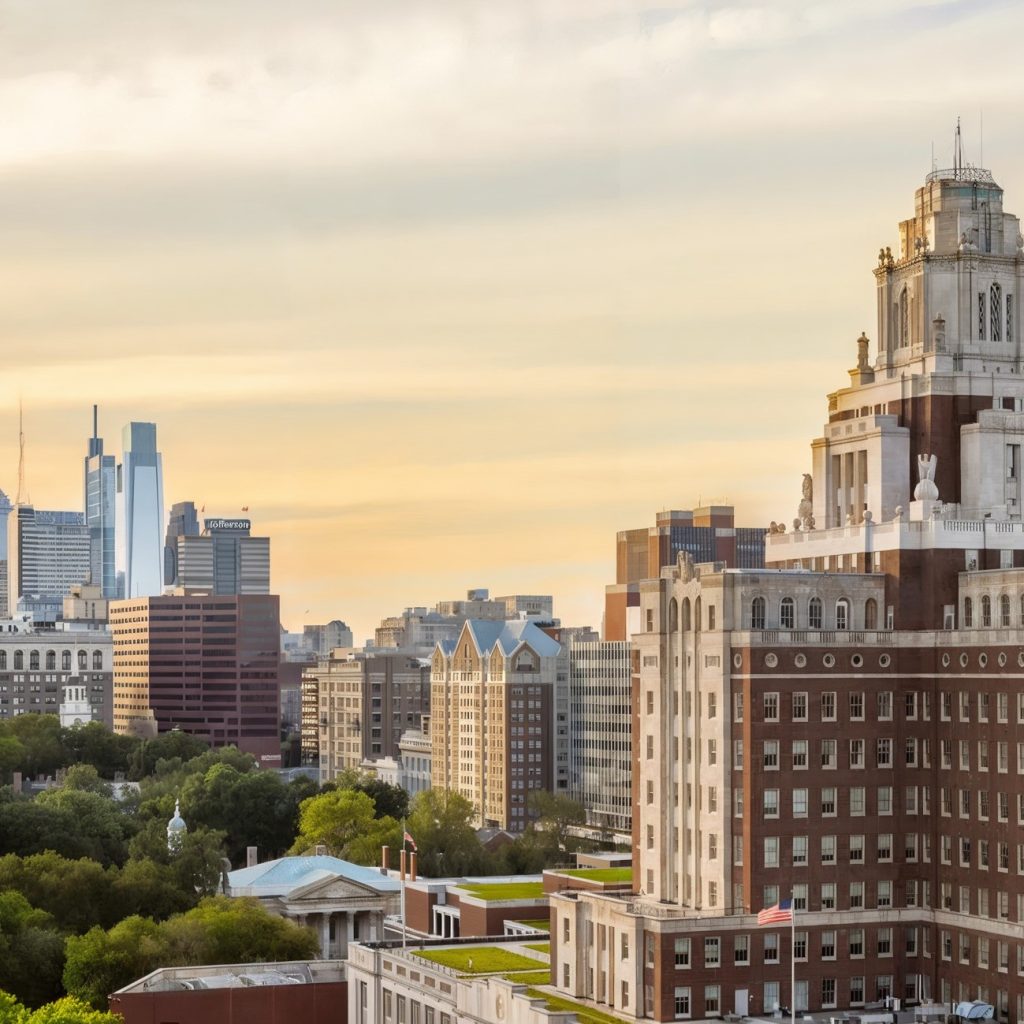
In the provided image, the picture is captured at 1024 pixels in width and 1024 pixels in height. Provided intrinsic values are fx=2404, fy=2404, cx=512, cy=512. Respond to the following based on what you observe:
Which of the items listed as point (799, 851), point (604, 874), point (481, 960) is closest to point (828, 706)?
point (799, 851)

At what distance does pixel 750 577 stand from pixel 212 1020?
49.9 m

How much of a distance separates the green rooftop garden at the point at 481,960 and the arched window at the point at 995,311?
51747 mm

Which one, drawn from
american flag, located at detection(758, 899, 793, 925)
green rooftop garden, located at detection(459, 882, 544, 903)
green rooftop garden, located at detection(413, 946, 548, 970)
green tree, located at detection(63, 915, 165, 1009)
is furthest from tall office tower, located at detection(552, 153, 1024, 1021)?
green tree, located at detection(63, 915, 165, 1009)

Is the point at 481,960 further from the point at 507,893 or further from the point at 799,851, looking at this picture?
the point at 507,893

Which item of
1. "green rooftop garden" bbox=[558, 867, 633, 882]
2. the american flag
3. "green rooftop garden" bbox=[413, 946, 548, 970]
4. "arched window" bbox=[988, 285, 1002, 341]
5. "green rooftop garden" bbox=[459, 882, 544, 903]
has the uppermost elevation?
"arched window" bbox=[988, 285, 1002, 341]

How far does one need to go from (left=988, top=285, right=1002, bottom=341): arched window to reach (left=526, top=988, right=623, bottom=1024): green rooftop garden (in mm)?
52104

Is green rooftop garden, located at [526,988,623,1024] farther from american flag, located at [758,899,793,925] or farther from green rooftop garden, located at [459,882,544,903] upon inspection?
green rooftop garden, located at [459,882,544,903]

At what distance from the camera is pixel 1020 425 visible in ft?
510

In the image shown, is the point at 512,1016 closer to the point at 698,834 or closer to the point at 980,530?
the point at 698,834

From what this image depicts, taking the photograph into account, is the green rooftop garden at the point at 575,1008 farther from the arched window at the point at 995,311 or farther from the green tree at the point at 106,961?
the arched window at the point at 995,311

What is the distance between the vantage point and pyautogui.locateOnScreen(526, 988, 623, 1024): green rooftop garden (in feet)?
465

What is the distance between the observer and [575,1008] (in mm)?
144875

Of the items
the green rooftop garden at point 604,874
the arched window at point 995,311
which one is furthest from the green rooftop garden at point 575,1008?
the arched window at point 995,311

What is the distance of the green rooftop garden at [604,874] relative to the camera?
7288 inches
